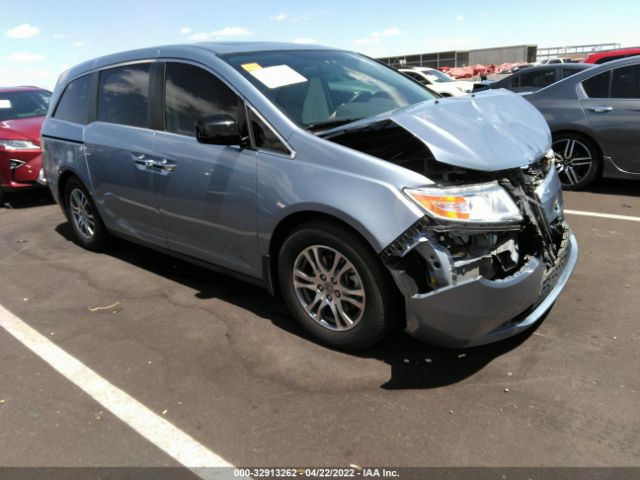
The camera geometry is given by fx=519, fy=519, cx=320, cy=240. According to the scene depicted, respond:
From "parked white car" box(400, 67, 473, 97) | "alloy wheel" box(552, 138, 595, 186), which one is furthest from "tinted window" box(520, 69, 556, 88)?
"alloy wheel" box(552, 138, 595, 186)

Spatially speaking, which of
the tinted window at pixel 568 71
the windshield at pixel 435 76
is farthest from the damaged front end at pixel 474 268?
the windshield at pixel 435 76

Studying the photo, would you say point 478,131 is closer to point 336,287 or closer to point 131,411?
point 336,287

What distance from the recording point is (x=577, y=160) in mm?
6375

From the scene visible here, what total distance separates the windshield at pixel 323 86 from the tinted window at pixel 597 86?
3.30 metres

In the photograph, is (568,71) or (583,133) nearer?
(583,133)

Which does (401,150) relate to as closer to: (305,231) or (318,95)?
(305,231)

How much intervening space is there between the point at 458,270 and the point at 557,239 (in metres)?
1.00

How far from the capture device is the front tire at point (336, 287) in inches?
109

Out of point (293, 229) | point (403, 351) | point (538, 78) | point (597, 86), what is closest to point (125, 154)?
point (293, 229)

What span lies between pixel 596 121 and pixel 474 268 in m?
4.58

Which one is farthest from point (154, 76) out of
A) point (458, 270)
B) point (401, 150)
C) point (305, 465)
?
point (305, 465)

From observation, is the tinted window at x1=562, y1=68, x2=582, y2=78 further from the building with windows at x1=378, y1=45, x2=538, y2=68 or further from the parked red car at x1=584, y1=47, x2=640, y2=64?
the building with windows at x1=378, y1=45, x2=538, y2=68

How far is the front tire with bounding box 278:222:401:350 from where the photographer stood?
109 inches

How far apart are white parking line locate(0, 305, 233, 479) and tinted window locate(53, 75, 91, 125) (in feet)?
6.98
